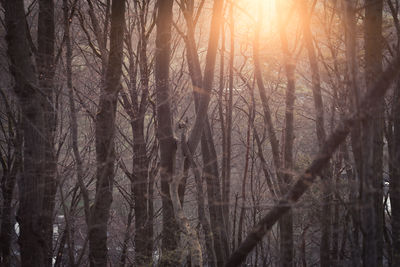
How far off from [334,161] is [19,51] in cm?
554

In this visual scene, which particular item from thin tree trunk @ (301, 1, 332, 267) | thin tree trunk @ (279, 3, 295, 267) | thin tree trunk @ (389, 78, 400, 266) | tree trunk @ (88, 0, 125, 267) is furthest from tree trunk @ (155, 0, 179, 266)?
thin tree trunk @ (389, 78, 400, 266)

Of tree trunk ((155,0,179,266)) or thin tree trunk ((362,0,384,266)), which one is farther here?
tree trunk ((155,0,179,266))

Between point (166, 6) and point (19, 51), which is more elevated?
point (166, 6)

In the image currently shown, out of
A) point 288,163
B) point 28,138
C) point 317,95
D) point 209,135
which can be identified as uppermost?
point 317,95

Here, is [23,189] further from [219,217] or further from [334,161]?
[334,161]

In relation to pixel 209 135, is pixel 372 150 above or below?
below

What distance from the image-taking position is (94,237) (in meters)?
5.36

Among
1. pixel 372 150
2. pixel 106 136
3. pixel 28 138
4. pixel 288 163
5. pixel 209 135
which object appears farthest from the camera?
pixel 209 135

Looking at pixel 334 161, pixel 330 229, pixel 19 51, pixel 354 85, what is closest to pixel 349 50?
pixel 354 85

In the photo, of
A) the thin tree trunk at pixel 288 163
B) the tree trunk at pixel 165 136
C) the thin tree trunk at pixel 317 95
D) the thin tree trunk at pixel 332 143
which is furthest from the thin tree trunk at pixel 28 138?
the thin tree trunk at pixel 317 95

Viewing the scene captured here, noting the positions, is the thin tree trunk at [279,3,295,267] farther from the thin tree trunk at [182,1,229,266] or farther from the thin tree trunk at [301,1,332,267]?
the thin tree trunk at [182,1,229,266]

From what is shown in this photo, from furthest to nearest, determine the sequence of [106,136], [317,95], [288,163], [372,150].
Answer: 1. [288,163]
2. [317,95]
3. [106,136]
4. [372,150]

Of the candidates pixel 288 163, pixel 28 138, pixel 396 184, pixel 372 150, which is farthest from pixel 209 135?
pixel 372 150

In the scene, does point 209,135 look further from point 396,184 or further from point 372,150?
point 372,150
